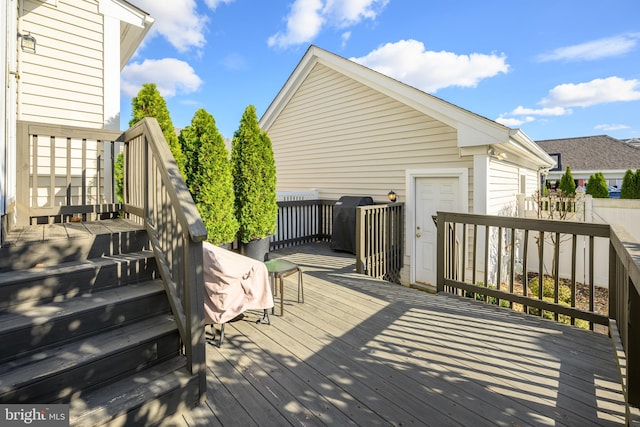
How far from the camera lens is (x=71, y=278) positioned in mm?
2166

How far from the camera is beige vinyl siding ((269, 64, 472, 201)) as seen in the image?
6.28m

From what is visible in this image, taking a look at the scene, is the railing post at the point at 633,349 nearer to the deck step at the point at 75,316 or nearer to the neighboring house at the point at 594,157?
the deck step at the point at 75,316

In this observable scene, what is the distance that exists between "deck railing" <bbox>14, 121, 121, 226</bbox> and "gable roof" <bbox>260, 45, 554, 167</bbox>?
523 centimetres

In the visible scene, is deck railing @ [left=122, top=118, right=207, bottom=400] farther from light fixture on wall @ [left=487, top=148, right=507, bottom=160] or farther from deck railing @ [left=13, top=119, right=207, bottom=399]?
light fixture on wall @ [left=487, top=148, right=507, bottom=160]

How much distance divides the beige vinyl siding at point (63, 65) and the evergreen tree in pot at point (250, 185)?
2178mm

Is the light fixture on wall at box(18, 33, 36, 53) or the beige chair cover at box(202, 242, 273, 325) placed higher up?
the light fixture on wall at box(18, 33, 36, 53)

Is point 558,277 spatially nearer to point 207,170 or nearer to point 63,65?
point 207,170

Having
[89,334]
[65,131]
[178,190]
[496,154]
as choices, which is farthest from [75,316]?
[496,154]

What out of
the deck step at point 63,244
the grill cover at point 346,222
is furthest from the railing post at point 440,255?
the deck step at point 63,244

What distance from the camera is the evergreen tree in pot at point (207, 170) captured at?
4805 millimetres

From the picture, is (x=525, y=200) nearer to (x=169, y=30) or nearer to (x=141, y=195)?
(x=141, y=195)

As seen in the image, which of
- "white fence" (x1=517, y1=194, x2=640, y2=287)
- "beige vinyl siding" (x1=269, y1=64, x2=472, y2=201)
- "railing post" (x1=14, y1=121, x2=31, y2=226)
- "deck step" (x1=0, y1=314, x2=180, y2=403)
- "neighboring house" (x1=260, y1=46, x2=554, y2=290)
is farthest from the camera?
"white fence" (x1=517, y1=194, x2=640, y2=287)

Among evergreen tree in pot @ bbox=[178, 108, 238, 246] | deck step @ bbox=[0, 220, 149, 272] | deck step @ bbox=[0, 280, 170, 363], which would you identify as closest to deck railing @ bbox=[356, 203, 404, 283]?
evergreen tree in pot @ bbox=[178, 108, 238, 246]

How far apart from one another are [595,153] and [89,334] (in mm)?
32275
